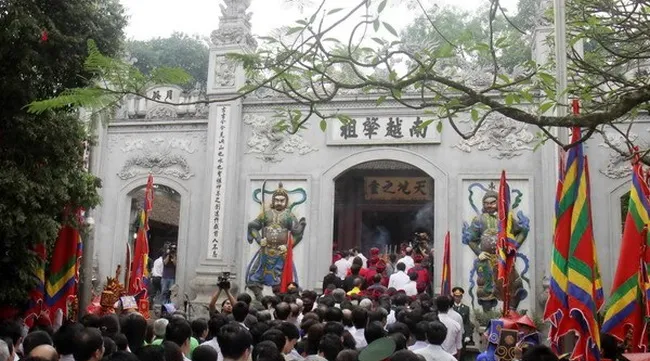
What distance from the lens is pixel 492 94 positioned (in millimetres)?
11461

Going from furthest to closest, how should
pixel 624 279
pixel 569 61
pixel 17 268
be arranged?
pixel 569 61 < pixel 17 268 < pixel 624 279

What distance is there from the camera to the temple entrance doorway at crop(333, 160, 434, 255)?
52.3 feet

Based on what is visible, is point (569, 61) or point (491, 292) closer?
point (569, 61)

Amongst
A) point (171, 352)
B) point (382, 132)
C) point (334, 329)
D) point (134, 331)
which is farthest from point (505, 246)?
point (382, 132)

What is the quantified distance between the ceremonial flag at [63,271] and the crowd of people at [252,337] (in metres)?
1.15

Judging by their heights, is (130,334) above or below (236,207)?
below

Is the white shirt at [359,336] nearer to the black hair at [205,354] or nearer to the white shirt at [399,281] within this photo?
the black hair at [205,354]

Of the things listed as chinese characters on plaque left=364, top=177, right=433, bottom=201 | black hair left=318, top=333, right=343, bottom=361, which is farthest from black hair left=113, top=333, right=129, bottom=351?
chinese characters on plaque left=364, top=177, right=433, bottom=201

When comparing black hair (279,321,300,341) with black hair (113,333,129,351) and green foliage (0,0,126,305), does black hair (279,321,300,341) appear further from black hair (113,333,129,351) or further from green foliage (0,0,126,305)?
green foliage (0,0,126,305)

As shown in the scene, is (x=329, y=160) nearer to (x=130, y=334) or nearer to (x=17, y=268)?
(x=17, y=268)

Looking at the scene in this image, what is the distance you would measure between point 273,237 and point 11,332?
783 cm

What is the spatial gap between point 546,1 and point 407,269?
5.28m

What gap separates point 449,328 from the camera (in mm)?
6234

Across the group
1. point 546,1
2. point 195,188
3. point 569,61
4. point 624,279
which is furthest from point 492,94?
point 624,279
